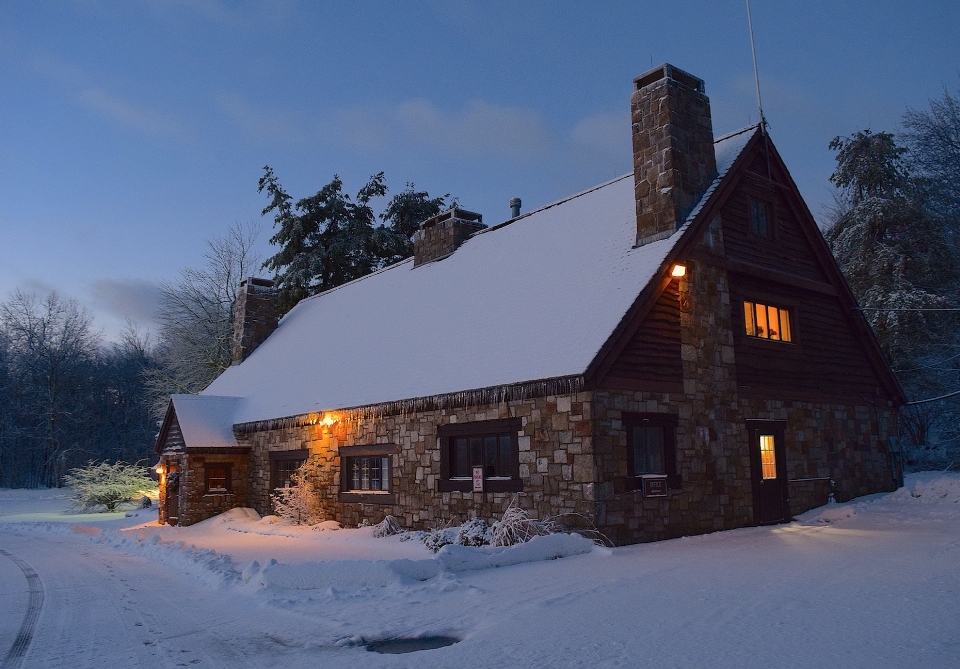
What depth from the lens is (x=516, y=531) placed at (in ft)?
37.1

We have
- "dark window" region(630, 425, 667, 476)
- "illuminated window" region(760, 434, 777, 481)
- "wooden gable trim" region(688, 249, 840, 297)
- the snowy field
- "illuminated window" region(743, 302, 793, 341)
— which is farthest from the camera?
"illuminated window" region(743, 302, 793, 341)

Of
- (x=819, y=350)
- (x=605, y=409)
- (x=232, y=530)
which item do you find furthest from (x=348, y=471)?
(x=819, y=350)

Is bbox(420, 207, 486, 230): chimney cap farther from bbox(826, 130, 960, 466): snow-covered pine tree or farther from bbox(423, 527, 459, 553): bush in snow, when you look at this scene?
bbox(826, 130, 960, 466): snow-covered pine tree

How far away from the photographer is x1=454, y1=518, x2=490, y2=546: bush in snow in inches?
460

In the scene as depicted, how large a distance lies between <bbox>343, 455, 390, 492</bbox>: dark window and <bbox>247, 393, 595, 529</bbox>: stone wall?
1.05 feet

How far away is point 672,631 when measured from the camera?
6305 millimetres

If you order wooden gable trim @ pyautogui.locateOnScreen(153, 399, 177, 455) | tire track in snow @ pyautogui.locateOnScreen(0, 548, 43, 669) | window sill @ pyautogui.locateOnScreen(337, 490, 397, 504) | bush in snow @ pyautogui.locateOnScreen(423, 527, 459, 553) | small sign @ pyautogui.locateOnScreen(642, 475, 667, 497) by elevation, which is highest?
wooden gable trim @ pyautogui.locateOnScreen(153, 399, 177, 455)

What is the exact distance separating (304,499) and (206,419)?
16.9 feet

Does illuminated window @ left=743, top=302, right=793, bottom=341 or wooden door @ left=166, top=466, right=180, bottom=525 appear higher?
illuminated window @ left=743, top=302, right=793, bottom=341

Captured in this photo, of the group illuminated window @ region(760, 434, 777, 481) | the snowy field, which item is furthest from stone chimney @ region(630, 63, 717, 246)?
the snowy field

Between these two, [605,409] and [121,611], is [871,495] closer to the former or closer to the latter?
[605,409]

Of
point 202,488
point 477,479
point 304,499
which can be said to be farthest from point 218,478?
point 477,479

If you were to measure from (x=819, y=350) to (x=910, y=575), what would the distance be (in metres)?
8.86

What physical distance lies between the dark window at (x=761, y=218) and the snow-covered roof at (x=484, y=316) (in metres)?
1.31
